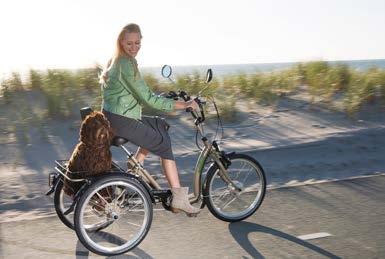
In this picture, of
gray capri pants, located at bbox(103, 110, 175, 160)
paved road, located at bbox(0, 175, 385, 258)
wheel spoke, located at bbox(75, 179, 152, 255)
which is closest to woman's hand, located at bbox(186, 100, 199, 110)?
gray capri pants, located at bbox(103, 110, 175, 160)

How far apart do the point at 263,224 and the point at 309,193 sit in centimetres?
126

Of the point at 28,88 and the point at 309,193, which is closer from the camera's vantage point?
the point at 309,193

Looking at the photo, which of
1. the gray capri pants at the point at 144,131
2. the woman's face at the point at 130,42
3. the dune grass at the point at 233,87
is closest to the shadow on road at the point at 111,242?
the gray capri pants at the point at 144,131

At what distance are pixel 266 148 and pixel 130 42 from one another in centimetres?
444

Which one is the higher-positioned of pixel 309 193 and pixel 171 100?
pixel 171 100

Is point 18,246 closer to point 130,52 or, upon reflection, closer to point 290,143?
point 130,52

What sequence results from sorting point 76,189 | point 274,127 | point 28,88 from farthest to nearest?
1. point 28,88
2. point 274,127
3. point 76,189

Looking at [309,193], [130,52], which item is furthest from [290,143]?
[130,52]

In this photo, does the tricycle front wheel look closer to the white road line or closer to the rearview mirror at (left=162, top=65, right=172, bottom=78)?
the white road line

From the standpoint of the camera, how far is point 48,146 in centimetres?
920

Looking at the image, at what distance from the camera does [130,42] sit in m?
5.10

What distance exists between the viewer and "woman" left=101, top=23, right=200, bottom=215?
512 cm

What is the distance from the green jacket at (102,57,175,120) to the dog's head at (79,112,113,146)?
0.78ft

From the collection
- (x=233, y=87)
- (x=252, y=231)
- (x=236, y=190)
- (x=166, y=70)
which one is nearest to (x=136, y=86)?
(x=166, y=70)
